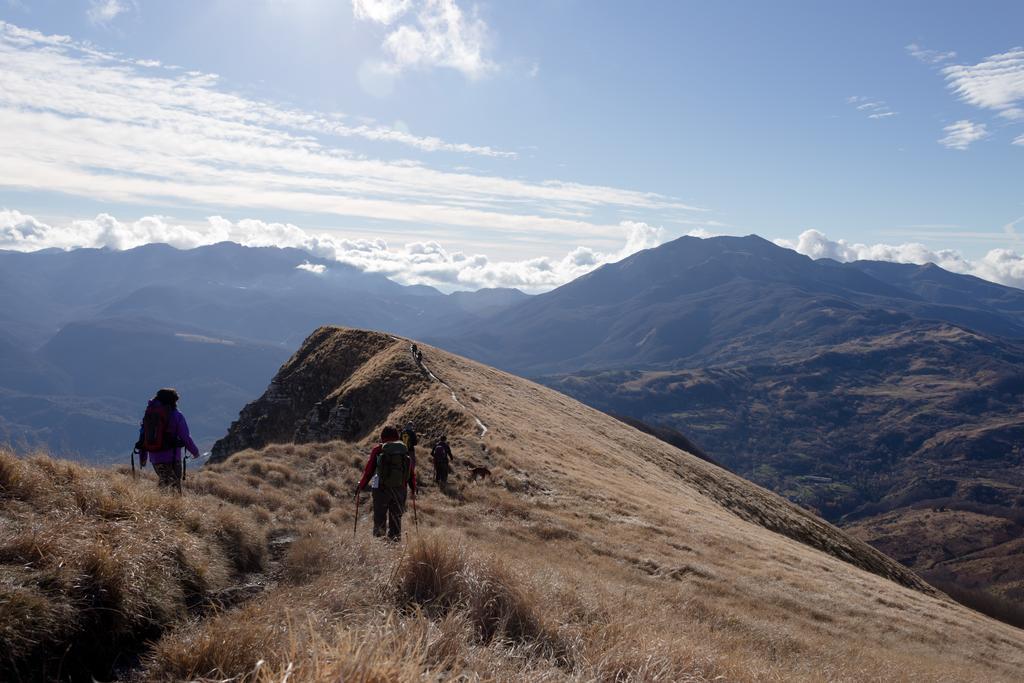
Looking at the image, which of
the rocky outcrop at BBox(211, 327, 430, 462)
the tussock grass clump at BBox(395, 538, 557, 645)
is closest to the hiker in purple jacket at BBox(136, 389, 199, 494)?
the tussock grass clump at BBox(395, 538, 557, 645)

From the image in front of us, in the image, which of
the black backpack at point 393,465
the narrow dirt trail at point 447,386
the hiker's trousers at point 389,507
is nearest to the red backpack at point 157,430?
the black backpack at point 393,465

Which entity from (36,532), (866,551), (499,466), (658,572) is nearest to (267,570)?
(36,532)

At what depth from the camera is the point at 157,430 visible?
45.3ft

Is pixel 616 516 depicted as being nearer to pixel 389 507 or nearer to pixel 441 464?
pixel 441 464

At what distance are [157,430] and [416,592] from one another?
9293 millimetres

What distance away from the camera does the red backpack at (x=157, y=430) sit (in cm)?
1364

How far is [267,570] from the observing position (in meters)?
9.38

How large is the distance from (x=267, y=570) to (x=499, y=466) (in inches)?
660

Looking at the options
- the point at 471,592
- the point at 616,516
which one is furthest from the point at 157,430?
the point at 616,516

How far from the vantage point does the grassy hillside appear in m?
5.69

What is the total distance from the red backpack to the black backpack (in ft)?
15.3

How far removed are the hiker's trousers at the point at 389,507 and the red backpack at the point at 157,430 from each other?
15.6 ft

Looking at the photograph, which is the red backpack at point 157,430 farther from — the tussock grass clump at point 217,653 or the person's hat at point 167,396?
the tussock grass clump at point 217,653

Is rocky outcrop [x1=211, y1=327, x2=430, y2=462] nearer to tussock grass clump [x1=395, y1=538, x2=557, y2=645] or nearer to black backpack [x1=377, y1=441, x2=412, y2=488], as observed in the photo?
black backpack [x1=377, y1=441, x2=412, y2=488]
